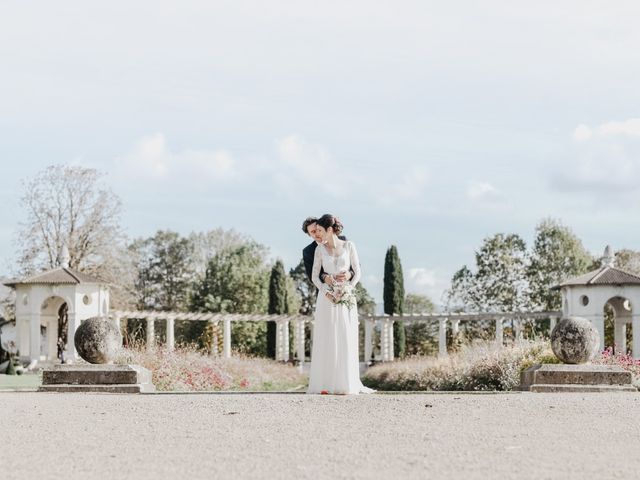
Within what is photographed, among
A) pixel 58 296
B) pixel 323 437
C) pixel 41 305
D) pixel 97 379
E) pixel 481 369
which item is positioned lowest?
pixel 481 369

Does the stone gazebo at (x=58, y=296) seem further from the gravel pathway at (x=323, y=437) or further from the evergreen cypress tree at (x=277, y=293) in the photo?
the gravel pathway at (x=323, y=437)

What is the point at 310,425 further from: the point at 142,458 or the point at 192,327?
the point at 192,327

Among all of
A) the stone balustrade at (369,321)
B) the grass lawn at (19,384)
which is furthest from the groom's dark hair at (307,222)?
the stone balustrade at (369,321)

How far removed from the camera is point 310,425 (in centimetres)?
944

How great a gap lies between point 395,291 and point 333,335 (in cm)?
3366

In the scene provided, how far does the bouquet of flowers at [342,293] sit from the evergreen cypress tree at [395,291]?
108 feet

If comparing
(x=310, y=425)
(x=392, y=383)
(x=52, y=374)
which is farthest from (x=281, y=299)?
(x=310, y=425)

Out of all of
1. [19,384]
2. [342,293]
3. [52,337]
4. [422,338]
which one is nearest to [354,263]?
[342,293]

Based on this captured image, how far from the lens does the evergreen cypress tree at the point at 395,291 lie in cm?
4591

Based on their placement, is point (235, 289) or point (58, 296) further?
point (235, 289)

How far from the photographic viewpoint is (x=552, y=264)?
4797cm

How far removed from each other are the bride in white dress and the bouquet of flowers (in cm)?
1

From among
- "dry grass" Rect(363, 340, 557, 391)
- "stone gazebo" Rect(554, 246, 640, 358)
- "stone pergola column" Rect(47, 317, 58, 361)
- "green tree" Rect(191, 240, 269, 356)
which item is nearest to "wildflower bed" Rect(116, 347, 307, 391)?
"dry grass" Rect(363, 340, 557, 391)

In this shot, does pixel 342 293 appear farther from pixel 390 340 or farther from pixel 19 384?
pixel 390 340
